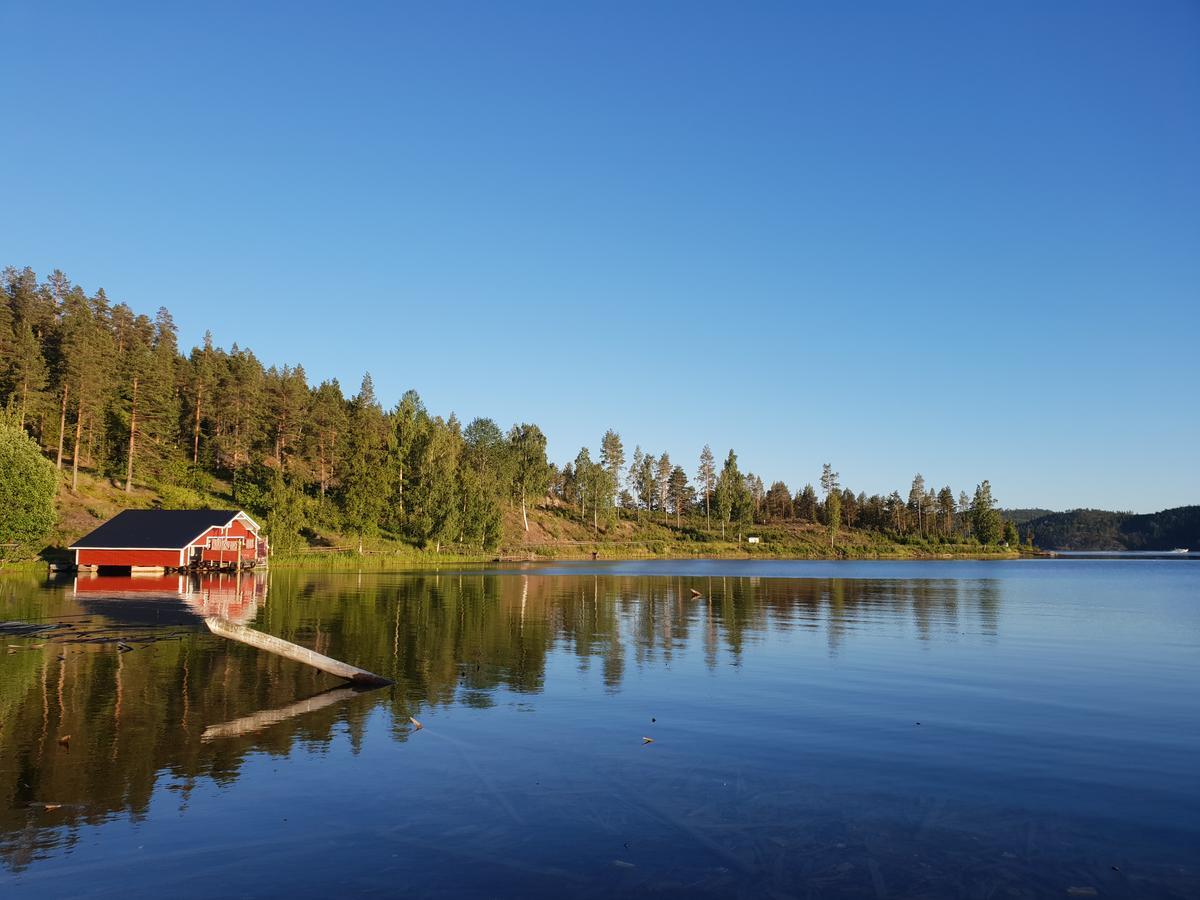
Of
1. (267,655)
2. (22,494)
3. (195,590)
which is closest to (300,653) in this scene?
(267,655)

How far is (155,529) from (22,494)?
12.8 metres

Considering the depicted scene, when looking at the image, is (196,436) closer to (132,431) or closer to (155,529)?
(132,431)

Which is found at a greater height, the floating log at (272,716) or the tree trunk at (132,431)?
the tree trunk at (132,431)

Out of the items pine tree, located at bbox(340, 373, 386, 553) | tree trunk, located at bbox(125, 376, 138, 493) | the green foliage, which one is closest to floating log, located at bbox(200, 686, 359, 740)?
pine tree, located at bbox(340, 373, 386, 553)


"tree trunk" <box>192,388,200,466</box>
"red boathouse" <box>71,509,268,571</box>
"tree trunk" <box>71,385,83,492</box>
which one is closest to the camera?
"red boathouse" <box>71,509,268,571</box>

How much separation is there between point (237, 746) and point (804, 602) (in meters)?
45.6

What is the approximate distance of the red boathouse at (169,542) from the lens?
73.7 metres

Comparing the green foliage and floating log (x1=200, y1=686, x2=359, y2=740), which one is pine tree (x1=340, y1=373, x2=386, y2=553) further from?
the green foliage

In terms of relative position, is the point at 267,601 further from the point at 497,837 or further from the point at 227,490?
the point at 227,490

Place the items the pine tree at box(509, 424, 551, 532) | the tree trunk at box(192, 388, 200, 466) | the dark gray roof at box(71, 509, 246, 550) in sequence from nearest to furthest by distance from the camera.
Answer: the dark gray roof at box(71, 509, 246, 550), the tree trunk at box(192, 388, 200, 466), the pine tree at box(509, 424, 551, 532)

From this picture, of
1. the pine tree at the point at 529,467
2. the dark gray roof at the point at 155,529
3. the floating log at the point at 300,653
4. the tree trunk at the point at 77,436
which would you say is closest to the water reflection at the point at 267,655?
the floating log at the point at 300,653

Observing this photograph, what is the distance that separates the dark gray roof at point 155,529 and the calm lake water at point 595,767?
43.4 m

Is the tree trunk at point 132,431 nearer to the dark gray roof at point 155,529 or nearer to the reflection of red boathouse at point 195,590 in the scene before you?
the dark gray roof at point 155,529

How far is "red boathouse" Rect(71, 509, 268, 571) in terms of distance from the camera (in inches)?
2901
